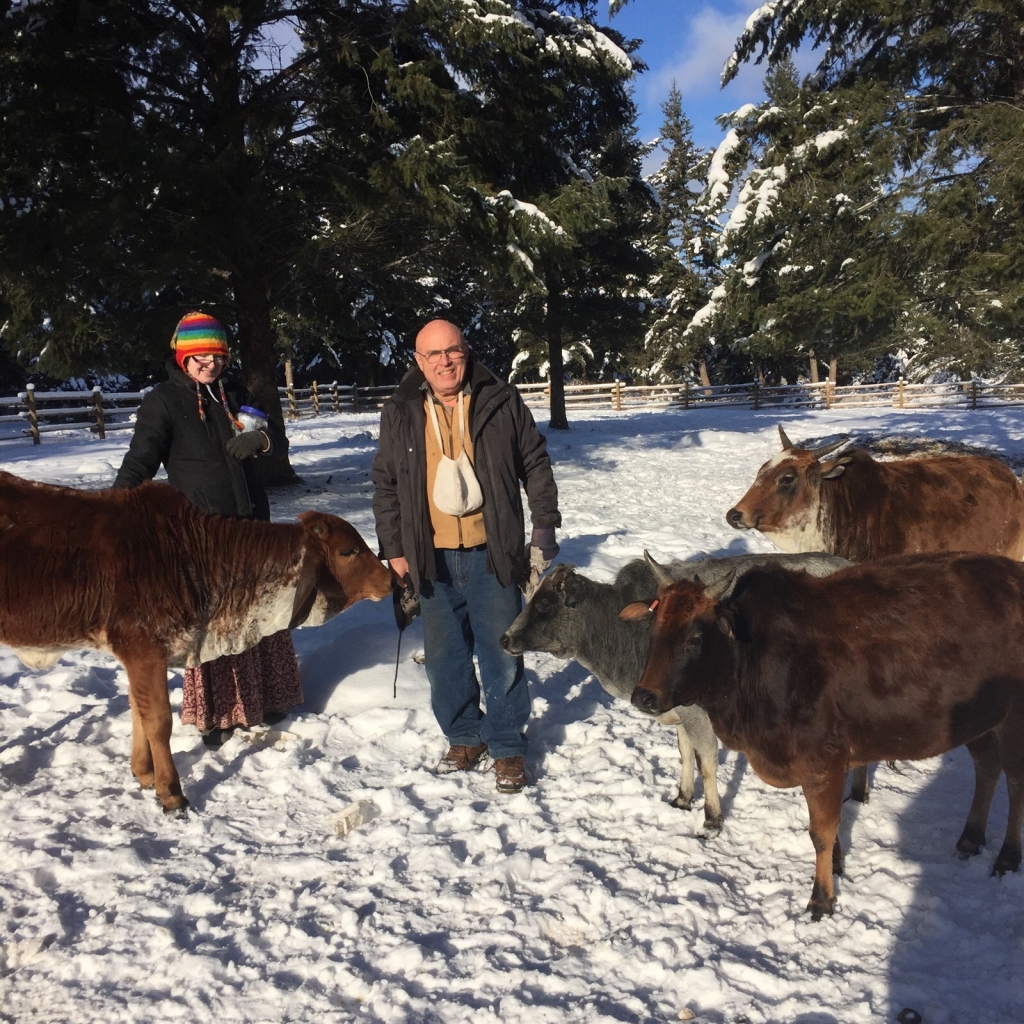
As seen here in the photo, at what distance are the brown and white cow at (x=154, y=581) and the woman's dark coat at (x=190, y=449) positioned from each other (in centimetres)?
15

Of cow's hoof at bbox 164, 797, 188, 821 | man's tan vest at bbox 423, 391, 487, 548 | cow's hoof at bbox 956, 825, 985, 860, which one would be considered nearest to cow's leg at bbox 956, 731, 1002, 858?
cow's hoof at bbox 956, 825, 985, 860

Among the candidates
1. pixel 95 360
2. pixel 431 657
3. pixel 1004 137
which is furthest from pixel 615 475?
pixel 431 657

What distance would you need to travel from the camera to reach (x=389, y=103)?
11.0 metres

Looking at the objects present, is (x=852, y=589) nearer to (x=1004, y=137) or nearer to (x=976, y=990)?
(x=976, y=990)

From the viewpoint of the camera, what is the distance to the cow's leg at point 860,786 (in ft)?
12.7

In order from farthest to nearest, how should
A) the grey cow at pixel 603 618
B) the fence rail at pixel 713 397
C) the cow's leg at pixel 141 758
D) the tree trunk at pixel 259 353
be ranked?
the fence rail at pixel 713 397
the tree trunk at pixel 259 353
the grey cow at pixel 603 618
the cow's leg at pixel 141 758

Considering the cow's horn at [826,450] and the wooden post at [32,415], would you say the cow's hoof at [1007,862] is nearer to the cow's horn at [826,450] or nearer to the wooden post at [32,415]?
the cow's horn at [826,450]

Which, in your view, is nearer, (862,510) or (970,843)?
(970,843)

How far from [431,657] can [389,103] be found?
944cm

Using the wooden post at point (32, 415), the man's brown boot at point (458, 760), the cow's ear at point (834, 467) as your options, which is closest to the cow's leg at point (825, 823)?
the man's brown boot at point (458, 760)

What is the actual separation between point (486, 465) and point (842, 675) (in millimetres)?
1835

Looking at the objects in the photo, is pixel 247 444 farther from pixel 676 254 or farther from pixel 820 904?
pixel 676 254

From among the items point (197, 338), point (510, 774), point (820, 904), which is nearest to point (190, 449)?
point (197, 338)

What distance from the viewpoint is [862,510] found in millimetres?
5527
